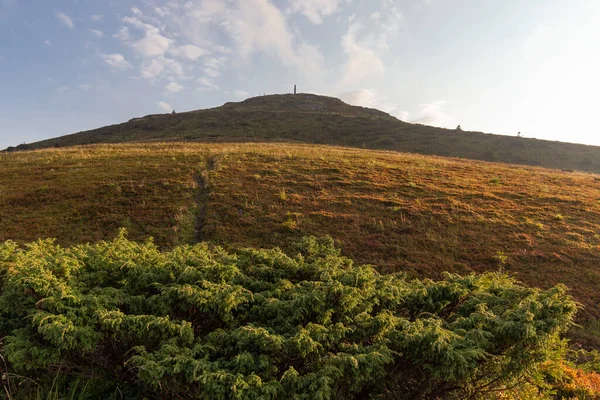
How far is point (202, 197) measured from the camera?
20094mm

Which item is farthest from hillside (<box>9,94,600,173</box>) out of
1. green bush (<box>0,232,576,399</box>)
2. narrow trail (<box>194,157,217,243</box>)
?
green bush (<box>0,232,576,399</box>)

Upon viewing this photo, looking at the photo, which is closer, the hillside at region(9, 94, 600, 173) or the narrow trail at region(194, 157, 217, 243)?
the narrow trail at region(194, 157, 217, 243)

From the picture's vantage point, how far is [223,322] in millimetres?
5500

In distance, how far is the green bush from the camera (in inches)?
172

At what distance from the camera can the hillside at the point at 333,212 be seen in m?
14.8

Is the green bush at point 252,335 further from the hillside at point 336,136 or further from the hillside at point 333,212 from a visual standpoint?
the hillside at point 336,136

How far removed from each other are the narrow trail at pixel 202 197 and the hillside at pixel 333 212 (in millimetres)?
92

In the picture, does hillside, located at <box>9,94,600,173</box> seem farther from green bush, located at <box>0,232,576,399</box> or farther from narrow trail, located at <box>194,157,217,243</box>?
green bush, located at <box>0,232,576,399</box>

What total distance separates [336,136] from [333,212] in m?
56.3

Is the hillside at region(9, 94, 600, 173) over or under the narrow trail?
over

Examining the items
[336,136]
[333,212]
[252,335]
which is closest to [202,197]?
[333,212]

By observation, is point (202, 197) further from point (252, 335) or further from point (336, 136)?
point (336, 136)

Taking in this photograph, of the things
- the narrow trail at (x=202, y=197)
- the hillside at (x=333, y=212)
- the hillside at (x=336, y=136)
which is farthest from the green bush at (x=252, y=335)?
the hillside at (x=336, y=136)

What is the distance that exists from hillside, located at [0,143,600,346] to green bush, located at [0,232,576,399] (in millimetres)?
8329
